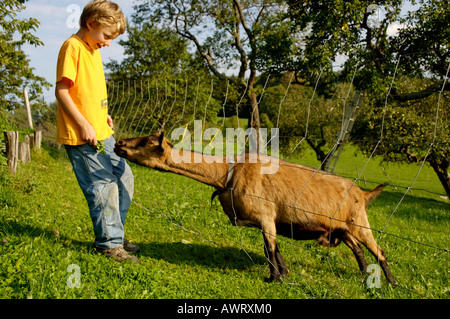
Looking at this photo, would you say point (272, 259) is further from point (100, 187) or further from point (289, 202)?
point (100, 187)

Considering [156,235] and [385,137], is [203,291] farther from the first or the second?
[385,137]

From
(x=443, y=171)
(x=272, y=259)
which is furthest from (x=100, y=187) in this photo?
(x=443, y=171)

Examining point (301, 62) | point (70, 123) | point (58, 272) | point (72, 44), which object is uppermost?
point (301, 62)

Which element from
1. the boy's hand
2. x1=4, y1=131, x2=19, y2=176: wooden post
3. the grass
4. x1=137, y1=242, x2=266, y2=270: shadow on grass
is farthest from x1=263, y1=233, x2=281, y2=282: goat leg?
x1=4, y1=131, x2=19, y2=176: wooden post

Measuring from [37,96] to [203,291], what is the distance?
16354 millimetres

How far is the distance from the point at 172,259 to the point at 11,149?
4654 millimetres

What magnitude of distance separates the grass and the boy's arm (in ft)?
4.04

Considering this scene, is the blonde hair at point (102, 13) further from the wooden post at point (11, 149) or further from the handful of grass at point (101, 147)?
the wooden post at point (11, 149)

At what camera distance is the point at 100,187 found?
355 cm

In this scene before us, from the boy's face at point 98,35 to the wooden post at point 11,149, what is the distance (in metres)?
4.54

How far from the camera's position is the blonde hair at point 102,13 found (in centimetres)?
325

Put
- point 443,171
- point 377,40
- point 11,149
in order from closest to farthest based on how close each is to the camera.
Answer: point 11,149 → point 377,40 → point 443,171
